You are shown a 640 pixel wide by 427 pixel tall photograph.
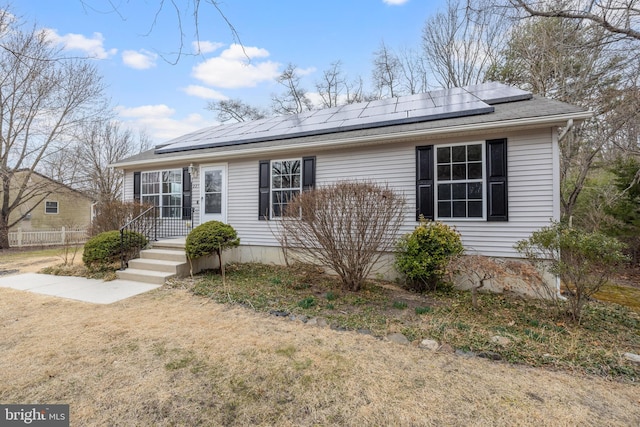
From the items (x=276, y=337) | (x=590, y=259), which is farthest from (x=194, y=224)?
(x=590, y=259)

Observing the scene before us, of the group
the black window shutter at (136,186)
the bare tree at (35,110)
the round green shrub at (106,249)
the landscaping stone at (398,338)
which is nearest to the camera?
the landscaping stone at (398,338)

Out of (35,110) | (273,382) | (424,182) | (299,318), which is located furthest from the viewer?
(35,110)

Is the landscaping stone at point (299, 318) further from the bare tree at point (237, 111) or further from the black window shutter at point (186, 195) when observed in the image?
the bare tree at point (237, 111)

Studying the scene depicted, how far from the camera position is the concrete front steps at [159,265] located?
596cm

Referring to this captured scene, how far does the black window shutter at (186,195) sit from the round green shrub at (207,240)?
2355 mm

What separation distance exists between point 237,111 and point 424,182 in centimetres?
1689

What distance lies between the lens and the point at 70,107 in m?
13.9

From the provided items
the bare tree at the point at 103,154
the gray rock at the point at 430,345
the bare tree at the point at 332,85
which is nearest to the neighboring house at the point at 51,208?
the bare tree at the point at 103,154

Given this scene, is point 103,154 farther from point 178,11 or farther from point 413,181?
point 178,11

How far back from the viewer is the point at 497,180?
17.5ft

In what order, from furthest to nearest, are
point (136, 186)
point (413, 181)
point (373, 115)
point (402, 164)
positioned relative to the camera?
point (136, 186) → point (373, 115) → point (402, 164) → point (413, 181)

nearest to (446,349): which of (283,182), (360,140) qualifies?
(360,140)

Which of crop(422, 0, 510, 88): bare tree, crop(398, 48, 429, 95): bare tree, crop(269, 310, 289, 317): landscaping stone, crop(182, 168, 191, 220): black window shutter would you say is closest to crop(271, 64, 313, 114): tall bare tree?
crop(398, 48, 429, 95): bare tree

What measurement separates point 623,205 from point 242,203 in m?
10.7
